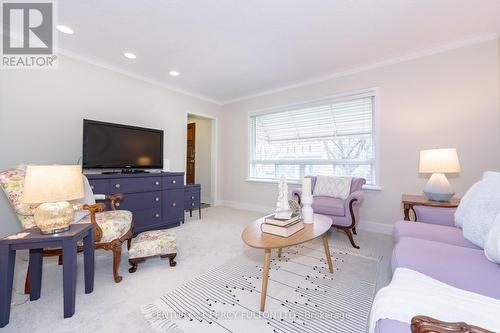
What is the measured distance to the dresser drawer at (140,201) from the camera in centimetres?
286

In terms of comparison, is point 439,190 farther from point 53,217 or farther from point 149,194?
point 149,194

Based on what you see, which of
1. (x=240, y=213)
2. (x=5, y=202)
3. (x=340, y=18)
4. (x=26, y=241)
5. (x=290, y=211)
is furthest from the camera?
(x=240, y=213)

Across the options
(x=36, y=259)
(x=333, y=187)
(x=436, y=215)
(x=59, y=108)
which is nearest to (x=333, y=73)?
(x=333, y=187)

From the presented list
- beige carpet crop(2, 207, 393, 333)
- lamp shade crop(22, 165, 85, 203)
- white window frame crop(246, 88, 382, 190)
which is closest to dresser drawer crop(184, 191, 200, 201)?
beige carpet crop(2, 207, 393, 333)

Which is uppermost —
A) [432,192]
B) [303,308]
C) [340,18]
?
[340,18]

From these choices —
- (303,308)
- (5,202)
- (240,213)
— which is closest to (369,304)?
(303,308)

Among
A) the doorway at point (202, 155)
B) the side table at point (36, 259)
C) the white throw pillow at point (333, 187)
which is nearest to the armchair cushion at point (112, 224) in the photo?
the side table at point (36, 259)

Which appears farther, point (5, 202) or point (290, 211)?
point (5, 202)

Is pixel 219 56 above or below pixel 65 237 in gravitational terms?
above

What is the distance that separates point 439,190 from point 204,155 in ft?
15.2

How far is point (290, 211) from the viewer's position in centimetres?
188

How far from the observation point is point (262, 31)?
7.97 ft

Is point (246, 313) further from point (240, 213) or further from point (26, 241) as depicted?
point (240, 213)

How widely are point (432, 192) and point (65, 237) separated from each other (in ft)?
11.0
